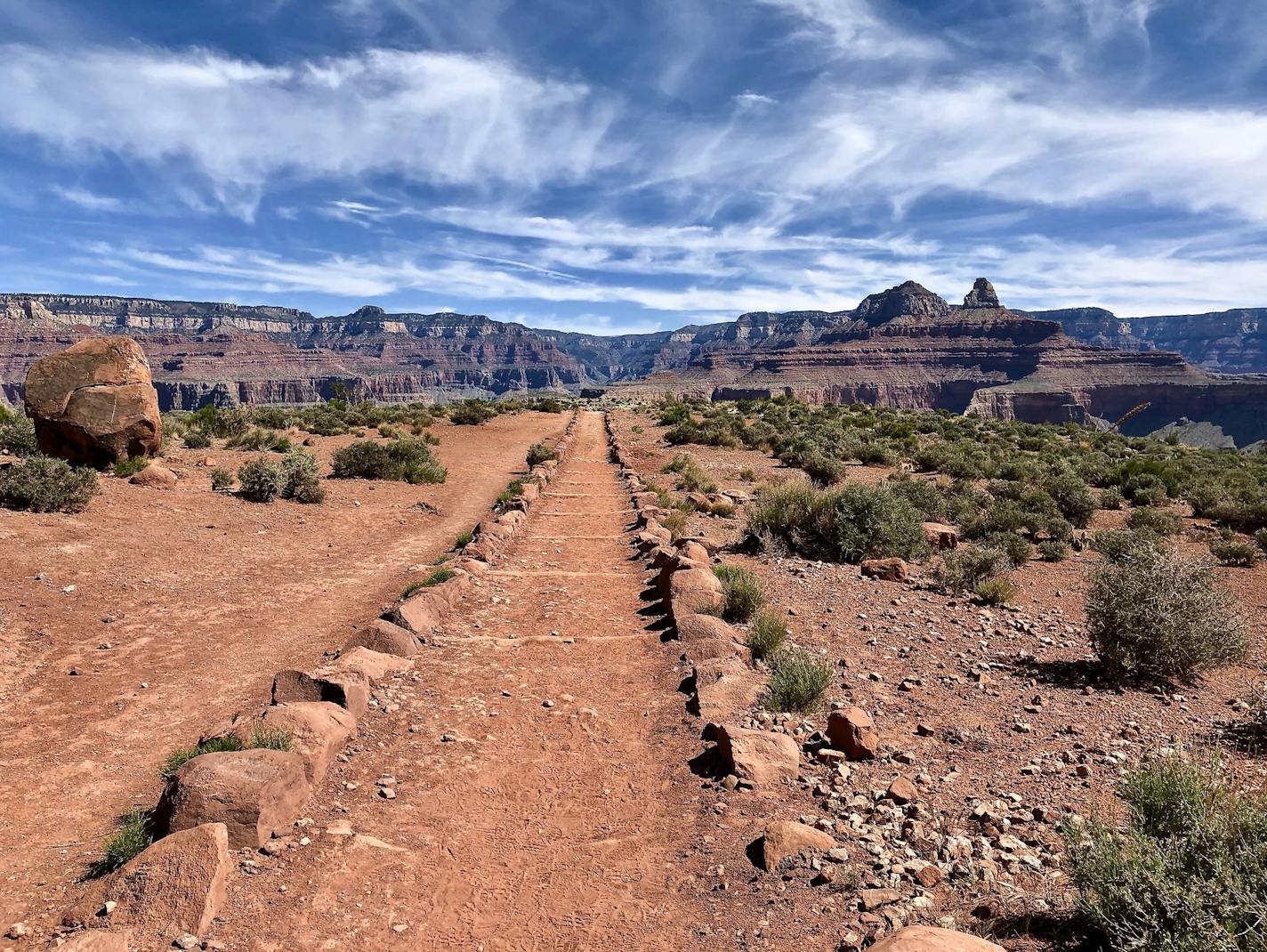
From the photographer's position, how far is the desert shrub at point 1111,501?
18.1 meters

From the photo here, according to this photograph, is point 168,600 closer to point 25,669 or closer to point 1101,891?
point 25,669

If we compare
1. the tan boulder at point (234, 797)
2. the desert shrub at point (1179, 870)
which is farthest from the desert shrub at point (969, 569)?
the tan boulder at point (234, 797)

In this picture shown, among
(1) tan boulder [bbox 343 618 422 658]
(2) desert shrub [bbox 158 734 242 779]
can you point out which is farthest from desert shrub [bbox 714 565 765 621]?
(2) desert shrub [bbox 158 734 242 779]

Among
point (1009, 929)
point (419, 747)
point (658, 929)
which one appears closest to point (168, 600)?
point (419, 747)

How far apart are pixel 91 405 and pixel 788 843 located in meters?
17.5

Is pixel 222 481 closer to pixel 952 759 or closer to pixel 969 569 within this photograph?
pixel 969 569

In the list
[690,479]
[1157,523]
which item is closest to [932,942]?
[1157,523]

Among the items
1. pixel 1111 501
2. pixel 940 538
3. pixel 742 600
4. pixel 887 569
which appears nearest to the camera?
pixel 742 600

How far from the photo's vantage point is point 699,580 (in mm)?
9133

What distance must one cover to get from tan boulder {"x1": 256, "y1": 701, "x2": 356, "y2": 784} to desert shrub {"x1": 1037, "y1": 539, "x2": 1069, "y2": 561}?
1185 cm

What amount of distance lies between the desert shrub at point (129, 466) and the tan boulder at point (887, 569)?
Answer: 50.9 ft

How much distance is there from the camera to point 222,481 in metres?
16.3

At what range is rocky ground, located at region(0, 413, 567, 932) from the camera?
5.09 meters

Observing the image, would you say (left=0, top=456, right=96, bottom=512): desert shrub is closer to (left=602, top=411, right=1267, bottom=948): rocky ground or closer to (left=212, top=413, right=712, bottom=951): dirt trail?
(left=212, top=413, right=712, bottom=951): dirt trail
